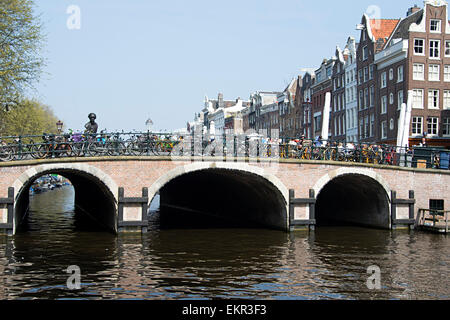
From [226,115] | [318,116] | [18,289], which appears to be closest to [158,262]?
[18,289]

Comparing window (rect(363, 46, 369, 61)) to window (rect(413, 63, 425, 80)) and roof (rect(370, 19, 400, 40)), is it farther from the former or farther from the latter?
window (rect(413, 63, 425, 80))

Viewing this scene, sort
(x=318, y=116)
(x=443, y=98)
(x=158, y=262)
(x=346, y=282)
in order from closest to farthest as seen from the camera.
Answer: (x=346, y=282)
(x=158, y=262)
(x=443, y=98)
(x=318, y=116)

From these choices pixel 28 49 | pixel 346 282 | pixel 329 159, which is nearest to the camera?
pixel 346 282

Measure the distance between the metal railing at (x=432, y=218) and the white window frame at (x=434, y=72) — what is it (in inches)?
813

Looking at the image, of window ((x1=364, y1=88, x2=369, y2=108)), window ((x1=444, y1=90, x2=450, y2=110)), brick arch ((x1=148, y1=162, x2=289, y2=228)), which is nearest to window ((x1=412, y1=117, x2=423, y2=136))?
window ((x1=444, y1=90, x2=450, y2=110))

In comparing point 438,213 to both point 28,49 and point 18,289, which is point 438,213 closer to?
point 18,289

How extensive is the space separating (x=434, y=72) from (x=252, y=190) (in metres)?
24.2

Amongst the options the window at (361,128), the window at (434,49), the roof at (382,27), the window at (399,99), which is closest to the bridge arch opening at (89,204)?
the window at (399,99)

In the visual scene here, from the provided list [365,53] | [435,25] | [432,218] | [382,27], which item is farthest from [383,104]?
[432,218]

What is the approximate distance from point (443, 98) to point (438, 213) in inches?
807

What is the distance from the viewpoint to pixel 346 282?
51.0ft

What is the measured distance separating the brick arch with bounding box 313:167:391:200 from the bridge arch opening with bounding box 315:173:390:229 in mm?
184

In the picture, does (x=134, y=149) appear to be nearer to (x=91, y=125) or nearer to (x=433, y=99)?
(x=91, y=125)

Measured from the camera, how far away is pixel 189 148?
82.9 feet
